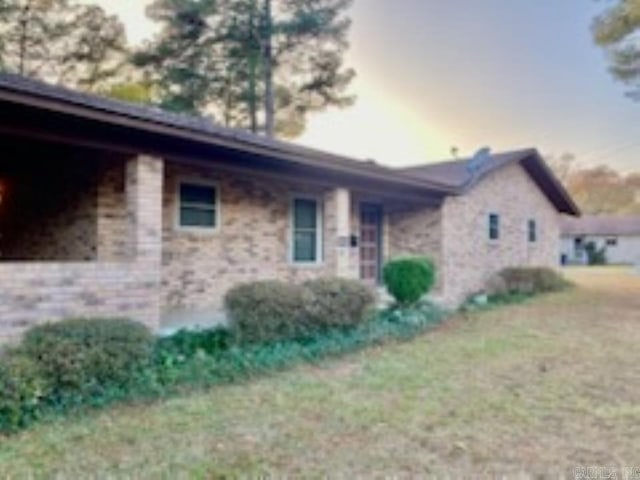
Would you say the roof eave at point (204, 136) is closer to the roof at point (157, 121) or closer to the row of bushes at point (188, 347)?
the roof at point (157, 121)

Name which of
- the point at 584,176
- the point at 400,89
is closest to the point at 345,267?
the point at 400,89

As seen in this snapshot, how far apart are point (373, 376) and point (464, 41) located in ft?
41.2

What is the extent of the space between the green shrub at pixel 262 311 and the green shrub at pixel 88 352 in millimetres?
1755

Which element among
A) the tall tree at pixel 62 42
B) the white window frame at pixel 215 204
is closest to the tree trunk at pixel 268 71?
the tall tree at pixel 62 42

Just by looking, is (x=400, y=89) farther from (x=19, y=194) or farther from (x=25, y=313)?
(x=25, y=313)

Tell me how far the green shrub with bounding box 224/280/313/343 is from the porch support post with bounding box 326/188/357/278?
118 inches

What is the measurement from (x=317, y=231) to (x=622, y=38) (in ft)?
28.3

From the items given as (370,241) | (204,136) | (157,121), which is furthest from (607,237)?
(157,121)

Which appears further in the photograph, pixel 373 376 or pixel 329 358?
pixel 329 358

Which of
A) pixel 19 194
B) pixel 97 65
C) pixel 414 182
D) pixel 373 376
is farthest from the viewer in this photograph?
pixel 97 65

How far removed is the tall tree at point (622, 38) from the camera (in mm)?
13062

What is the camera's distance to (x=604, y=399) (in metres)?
6.04

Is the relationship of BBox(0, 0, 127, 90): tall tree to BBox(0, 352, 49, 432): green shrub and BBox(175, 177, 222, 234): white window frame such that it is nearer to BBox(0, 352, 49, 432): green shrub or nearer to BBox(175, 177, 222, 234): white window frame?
BBox(175, 177, 222, 234): white window frame

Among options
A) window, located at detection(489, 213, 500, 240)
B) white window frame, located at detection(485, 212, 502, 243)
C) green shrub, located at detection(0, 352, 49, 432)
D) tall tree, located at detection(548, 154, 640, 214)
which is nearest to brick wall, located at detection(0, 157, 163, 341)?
green shrub, located at detection(0, 352, 49, 432)
